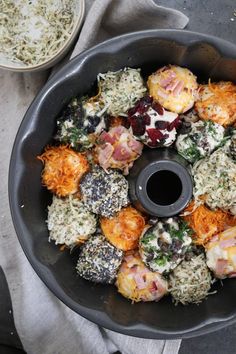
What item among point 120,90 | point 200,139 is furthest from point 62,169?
point 200,139

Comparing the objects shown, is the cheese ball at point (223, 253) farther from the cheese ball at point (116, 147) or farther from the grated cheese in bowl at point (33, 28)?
the grated cheese in bowl at point (33, 28)

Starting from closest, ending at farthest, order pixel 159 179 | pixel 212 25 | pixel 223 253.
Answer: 1. pixel 223 253
2. pixel 159 179
3. pixel 212 25

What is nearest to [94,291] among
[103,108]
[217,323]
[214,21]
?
[217,323]

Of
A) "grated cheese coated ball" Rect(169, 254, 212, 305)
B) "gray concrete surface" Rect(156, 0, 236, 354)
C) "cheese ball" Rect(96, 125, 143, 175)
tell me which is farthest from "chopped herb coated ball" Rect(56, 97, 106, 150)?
"gray concrete surface" Rect(156, 0, 236, 354)

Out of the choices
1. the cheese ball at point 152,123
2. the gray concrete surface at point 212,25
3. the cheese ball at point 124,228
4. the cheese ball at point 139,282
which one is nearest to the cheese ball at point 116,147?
the cheese ball at point 152,123

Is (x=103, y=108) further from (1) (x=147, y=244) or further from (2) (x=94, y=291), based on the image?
(2) (x=94, y=291)

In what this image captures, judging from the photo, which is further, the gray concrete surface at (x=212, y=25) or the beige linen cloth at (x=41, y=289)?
the gray concrete surface at (x=212, y=25)

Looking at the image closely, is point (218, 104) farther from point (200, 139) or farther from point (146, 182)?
point (146, 182)
